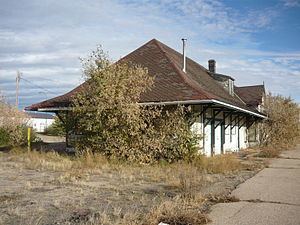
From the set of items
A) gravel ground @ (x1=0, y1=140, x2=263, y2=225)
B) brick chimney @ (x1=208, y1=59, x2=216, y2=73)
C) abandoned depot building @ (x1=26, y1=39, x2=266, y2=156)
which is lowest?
gravel ground @ (x1=0, y1=140, x2=263, y2=225)

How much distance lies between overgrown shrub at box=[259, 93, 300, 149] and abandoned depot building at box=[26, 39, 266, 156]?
2.69 meters

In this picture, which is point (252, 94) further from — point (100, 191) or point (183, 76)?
point (100, 191)

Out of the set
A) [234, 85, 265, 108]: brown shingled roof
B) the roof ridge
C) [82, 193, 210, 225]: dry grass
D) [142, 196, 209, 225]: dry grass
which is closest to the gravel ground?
[82, 193, 210, 225]: dry grass

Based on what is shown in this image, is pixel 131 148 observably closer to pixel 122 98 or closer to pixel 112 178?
pixel 122 98

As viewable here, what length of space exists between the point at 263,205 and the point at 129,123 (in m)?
8.84

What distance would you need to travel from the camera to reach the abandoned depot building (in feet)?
60.1

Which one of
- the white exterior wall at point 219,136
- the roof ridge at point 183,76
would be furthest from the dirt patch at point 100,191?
the white exterior wall at point 219,136

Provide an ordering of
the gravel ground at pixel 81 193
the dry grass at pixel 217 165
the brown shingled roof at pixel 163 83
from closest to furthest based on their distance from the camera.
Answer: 1. the gravel ground at pixel 81 193
2. the dry grass at pixel 217 165
3. the brown shingled roof at pixel 163 83

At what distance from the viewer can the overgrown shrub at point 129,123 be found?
1691cm

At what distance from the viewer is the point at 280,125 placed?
32.5 metres

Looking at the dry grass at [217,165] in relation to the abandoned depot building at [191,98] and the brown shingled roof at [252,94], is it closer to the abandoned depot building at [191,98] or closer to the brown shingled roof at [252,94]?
the abandoned depot building at [191,98]

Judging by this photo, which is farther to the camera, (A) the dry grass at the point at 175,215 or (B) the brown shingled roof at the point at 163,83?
(B) the brown shingled roof at the point at 163,83

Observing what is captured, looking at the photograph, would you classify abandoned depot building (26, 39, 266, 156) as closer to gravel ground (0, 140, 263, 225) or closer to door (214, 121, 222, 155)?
door (214, 121, 222, 155)

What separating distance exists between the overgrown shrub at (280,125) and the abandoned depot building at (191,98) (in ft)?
8.81
